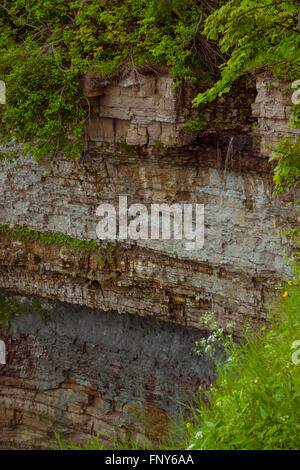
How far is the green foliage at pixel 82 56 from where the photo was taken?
8.55 metres

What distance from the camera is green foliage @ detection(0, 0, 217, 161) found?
28.1 ft

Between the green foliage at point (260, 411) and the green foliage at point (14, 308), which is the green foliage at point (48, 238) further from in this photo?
the green foliage at point (260, 411)

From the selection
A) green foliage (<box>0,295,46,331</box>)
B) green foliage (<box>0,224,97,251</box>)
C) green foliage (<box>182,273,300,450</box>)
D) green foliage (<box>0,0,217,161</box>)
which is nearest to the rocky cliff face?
green foliage (<box>0,224,97,251</box>)

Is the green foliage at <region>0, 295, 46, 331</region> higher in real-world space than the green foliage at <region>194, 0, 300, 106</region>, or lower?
lower

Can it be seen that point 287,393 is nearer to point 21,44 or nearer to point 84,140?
point 84,140

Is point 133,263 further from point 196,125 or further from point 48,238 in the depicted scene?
point 196,125

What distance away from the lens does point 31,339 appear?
12344 mm

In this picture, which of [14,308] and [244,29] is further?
[14,308]

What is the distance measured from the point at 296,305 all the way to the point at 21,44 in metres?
7.32

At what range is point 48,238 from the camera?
11.2 meters

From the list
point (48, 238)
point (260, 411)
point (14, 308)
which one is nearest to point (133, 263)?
point (48, 238)

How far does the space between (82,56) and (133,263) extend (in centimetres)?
416

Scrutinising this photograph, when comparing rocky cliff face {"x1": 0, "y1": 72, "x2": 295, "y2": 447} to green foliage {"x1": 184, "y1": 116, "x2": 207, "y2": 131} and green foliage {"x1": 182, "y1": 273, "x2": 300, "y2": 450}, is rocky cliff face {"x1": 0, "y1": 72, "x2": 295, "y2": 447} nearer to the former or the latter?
green foliage {"x1": 184, "y1": 116, "x2": 207, "y2": 131}

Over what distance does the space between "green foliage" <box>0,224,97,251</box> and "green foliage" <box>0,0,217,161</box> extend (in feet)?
7.35
